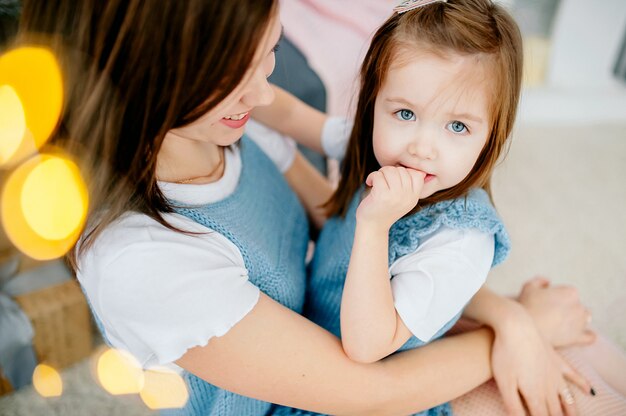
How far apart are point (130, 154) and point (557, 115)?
2.22 meters

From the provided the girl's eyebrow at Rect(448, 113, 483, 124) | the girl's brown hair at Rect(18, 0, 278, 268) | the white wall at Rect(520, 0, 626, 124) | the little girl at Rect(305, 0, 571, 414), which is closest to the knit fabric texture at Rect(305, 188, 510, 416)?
the little girl at Rect(305, 0, 571, 414)

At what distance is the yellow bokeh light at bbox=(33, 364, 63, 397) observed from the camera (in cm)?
127

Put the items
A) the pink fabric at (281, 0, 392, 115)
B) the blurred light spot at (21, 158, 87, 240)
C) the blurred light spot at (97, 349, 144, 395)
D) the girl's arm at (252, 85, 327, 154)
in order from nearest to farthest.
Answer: the blurred light spot at (21, 158, 87, 240), the girl's arm at (252, 85, 327, 154), the blurred light spot at (97, 349, 144, 395), the pink fabric at (281, 0, 392, 115)

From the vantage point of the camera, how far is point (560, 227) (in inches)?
70.9

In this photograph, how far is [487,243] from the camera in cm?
75

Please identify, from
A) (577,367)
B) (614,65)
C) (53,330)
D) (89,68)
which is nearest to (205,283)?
(89,68)

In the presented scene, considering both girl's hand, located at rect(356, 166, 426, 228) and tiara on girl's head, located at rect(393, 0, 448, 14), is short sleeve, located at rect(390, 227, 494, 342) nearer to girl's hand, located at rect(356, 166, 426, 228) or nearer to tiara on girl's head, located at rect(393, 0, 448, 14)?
girl's hand, located at rect(356, 166, 426, 228)

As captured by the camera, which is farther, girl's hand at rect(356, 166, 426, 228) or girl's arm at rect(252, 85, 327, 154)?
girl's arm at rect(252, 85, 327, 154)

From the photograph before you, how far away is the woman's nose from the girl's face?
189 mm

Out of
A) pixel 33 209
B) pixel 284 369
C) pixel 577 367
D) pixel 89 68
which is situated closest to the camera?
pixel 89 68

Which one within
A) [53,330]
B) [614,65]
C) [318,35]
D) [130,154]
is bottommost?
[53,330]

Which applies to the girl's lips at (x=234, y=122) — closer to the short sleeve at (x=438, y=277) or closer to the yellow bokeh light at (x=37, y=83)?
the yellow bokeh light at (x=37, y=83)

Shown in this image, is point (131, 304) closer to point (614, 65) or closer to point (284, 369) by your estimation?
point (284, 369)

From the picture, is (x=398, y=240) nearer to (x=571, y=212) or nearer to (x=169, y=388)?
(x=169, y=388)
